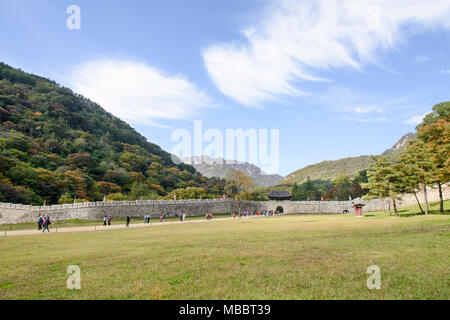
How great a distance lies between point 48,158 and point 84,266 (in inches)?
3203

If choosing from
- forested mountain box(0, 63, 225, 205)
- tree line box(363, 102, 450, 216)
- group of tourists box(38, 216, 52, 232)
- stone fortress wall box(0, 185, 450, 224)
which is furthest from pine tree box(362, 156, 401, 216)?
forested mountain box(0, 63, 225, 205)

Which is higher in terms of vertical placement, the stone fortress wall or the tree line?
the tree line

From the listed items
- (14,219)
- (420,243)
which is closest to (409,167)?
(420,243)

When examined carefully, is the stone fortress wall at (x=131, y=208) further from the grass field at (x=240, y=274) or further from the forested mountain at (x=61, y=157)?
the grass field at (x=240, y=274)

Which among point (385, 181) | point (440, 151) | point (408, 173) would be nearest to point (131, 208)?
point (385, 181)

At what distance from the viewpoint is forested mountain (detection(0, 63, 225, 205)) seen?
60.9m

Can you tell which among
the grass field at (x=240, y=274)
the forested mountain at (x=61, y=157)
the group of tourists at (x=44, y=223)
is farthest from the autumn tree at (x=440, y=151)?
the forested mountain at (x=61, y=157)

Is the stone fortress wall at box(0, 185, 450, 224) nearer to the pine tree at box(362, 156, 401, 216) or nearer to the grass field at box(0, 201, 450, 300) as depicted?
the pine tree at box(362, 156, 401, 216)

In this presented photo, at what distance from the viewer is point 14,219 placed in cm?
4888

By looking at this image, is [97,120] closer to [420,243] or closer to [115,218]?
[115,218]

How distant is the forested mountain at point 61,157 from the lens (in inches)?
2398

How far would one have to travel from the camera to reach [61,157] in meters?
85.0

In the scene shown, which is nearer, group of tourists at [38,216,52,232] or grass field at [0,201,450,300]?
grass field at [0,201,450,300]

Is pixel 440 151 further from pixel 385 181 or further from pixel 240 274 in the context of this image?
pixel 240 274
